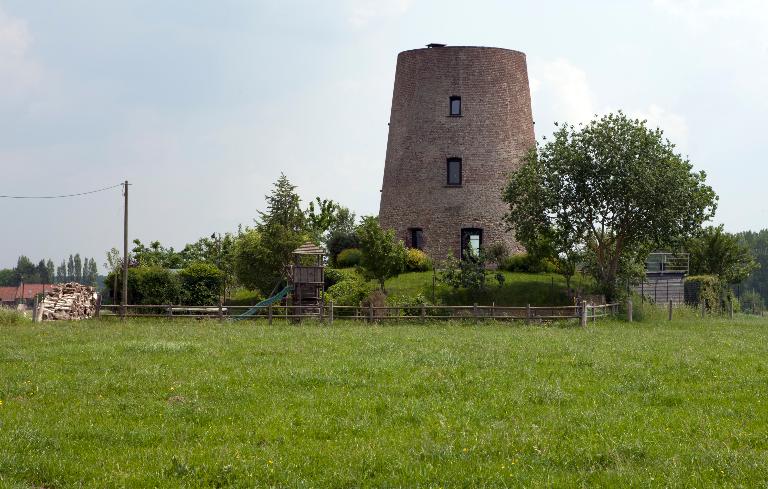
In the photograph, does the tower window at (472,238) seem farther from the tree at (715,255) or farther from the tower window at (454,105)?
the tree at (715,255)

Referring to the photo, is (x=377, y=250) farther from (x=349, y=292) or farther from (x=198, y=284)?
(x=198, y=284)

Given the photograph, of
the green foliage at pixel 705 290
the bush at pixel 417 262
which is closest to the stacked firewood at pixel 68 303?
the bush at pixel 417 262

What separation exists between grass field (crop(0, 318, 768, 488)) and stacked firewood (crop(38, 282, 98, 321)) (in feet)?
49.6

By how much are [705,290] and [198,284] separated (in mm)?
28773

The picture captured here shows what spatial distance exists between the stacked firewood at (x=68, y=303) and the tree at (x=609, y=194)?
20.5m

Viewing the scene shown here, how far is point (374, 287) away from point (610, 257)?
11668mm

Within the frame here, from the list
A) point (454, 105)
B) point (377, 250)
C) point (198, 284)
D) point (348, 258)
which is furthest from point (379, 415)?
point (454, 105)

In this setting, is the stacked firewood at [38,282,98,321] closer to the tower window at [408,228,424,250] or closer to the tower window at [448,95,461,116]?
the tower window at [408,228,424,250]

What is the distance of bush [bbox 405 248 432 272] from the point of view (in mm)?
50597

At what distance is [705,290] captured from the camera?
53656 mm

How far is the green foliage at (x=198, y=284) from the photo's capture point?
45969mm

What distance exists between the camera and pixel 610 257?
4556 centimetres

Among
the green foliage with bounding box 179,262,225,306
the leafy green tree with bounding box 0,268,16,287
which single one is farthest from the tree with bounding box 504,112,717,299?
the leafy green tree with bounding box 0,268,16,287

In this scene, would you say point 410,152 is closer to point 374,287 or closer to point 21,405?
point 374,287
